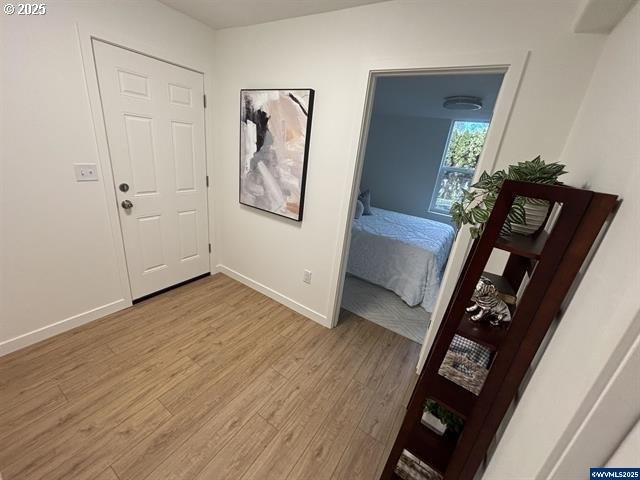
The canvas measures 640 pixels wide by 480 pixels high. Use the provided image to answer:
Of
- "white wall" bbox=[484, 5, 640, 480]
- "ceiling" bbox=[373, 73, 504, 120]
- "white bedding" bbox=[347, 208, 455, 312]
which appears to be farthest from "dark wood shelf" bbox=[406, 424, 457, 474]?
"ceiling" bbox=[373, 73, 504, 120]

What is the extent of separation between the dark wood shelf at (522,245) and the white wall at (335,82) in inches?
28.8

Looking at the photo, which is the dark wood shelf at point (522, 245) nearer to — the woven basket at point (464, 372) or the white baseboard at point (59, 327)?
the woven basket at point (464, 372)

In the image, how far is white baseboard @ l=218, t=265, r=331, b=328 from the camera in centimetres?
231

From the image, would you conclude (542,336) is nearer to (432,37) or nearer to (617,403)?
(617,403)

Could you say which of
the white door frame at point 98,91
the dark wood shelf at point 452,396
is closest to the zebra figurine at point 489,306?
the dark wood shelf at point 452,396

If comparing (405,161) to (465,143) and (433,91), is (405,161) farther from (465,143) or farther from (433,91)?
(433,91)

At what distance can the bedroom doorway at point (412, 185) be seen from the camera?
2537mm

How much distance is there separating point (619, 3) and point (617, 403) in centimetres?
129

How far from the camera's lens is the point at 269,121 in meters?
2.10

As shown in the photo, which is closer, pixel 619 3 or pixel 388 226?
pixel 619 3

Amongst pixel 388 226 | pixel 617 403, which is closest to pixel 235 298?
pixel 388 226

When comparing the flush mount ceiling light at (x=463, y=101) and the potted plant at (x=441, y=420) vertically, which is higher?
the flush mount ceiling light at (x=463, y=101)

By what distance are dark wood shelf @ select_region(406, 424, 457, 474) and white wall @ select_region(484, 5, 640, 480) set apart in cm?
22

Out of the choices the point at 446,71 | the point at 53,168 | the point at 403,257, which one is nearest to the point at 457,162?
the point at 403,257
